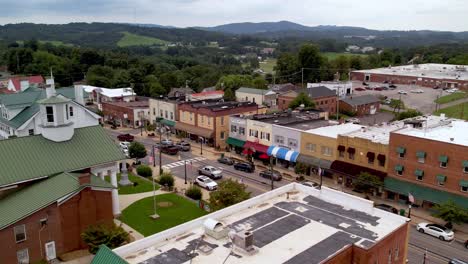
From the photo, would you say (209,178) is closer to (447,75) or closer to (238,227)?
(238,227)

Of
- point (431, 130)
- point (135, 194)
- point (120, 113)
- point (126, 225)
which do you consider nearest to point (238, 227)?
point (126, 225)

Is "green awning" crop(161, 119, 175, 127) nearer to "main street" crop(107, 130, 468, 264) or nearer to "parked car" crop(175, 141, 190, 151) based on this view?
"main street" crop(107, 130, 468, 264)

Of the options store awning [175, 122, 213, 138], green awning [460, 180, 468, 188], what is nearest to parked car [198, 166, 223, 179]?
store awning [175, 122, 213, 138]

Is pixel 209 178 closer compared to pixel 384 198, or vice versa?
pixel 384 198

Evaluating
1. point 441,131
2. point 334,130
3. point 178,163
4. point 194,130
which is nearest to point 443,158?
point 441,131

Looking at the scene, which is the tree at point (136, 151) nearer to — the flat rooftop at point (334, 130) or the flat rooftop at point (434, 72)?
the flat rooftop at point (334, 130)

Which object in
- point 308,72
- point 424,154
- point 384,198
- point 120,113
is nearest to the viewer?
point 424,154

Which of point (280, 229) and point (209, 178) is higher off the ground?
point (280, 229)
